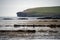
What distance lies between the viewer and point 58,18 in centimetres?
125

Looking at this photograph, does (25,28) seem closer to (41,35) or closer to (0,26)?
(41,35)

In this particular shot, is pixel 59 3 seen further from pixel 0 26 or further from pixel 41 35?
pixel 0 26

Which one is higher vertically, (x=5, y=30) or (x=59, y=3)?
(x=59, y=3)

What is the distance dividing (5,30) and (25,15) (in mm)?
353

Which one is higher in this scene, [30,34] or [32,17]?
[32,17]

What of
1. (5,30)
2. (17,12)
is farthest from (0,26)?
(17,12)

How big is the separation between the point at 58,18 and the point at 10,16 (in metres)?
0.69

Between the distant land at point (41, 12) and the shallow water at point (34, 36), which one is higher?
the distant land at point (41, 12)

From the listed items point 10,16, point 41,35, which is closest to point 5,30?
point 10,16

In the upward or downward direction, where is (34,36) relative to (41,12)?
downward

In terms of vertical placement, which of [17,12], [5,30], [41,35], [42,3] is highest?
[42,3]

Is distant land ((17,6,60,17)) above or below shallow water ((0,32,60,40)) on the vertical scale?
above

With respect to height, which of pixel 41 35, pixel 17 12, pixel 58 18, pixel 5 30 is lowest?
pixel 41 35

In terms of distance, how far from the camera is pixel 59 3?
126cm
